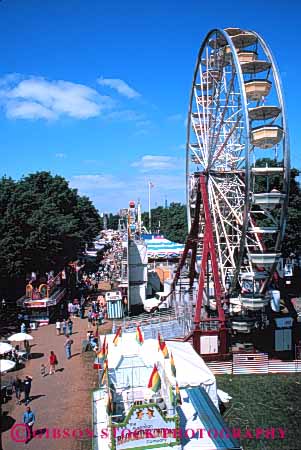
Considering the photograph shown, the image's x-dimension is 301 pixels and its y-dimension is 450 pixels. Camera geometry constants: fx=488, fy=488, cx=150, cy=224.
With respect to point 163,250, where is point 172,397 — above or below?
below

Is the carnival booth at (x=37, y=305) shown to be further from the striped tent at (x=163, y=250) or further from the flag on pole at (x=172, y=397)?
the flag on pole at (x=172, y=397)

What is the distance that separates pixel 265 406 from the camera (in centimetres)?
1942

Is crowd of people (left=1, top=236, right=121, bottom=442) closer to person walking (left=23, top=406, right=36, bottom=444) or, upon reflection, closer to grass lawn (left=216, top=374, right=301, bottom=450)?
person walking (left=23, top=406, right=36, bottom=444)

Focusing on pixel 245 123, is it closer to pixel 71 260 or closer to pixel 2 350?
pixel 2 350

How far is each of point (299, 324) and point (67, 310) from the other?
2124 cm

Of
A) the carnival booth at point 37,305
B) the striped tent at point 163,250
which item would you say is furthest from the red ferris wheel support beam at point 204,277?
the striped tent at point 163,250

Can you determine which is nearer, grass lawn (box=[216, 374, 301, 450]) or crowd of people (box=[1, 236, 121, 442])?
grass lawn (box=[216, 374, 301, 450])

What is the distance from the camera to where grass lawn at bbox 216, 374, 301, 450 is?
16516 millimetres

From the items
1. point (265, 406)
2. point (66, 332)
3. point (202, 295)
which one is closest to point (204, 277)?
point (202, 295)

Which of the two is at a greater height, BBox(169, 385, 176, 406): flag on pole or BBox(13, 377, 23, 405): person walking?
BBox(169, 385, 176, 406): flag on pole

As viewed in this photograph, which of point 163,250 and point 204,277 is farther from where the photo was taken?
point 163,250

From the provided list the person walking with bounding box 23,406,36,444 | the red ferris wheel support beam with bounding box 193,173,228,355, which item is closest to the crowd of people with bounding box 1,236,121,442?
the person walking with bounding box 23,406,36,444

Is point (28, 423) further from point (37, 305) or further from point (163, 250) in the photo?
point (163, 250)

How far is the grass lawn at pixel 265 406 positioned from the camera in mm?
16516
